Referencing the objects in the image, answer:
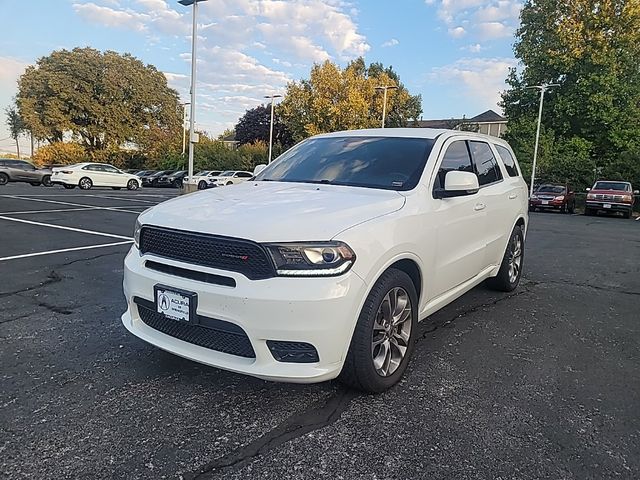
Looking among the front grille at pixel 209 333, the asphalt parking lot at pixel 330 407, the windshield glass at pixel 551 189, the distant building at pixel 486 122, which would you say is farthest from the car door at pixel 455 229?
the distant building at pixel 486 122

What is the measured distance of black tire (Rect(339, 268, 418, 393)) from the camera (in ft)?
8.99

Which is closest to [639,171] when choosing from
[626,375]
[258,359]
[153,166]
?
[626,375]

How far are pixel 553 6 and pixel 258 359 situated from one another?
120ft

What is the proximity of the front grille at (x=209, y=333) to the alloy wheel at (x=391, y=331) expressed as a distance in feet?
2.55

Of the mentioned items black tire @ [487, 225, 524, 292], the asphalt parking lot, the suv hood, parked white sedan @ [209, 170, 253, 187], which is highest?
the suv hood

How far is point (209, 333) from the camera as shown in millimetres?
2688

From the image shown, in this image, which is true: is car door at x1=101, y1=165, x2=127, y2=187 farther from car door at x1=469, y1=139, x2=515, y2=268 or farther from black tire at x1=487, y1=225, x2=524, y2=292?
car door at x1=469, y1=139, x2=515, y2=268

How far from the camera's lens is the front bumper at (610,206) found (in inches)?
828

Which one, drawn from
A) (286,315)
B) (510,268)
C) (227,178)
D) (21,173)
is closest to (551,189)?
(227,178)

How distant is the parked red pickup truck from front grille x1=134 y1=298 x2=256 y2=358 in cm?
2306

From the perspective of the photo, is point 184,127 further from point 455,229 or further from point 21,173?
point 455,229

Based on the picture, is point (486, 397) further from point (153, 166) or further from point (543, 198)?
point (153, 166)

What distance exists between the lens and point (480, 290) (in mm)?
5680

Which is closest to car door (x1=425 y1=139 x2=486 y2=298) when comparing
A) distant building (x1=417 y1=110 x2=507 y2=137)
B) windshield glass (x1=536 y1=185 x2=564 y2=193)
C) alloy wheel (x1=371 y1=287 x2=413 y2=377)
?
alloy wheel (x1=371 y1=287 x2=413 y2=377)
